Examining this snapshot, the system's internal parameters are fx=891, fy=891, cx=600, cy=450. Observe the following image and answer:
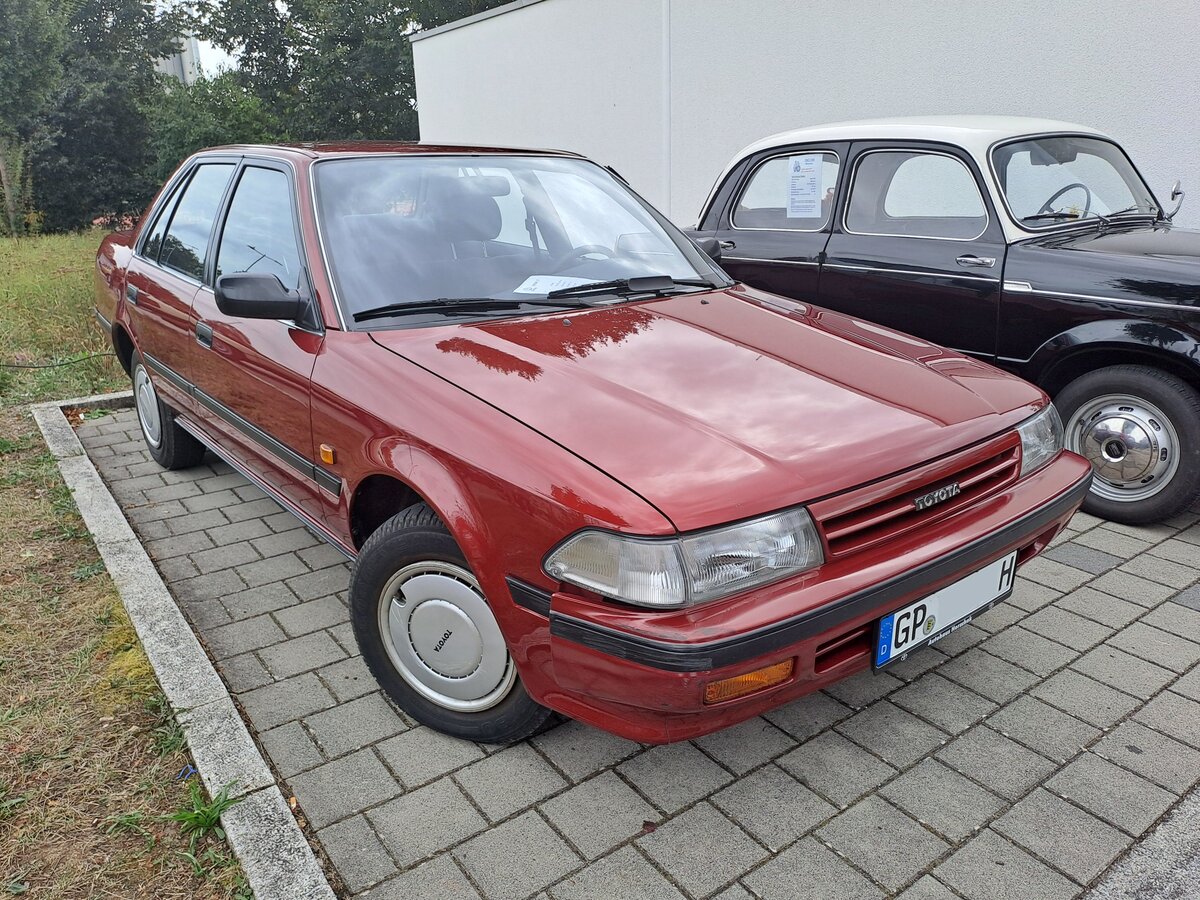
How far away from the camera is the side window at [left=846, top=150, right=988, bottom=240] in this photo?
4.53m

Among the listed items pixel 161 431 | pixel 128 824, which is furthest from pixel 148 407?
pixel 128 824

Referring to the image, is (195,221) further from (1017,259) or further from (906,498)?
(1017,259)

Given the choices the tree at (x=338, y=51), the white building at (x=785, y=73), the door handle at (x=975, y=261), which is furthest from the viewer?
the tree at (x=338, y=51)

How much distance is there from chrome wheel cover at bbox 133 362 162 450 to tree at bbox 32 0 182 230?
2337 centimetres

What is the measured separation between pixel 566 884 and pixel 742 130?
9026 millimetres

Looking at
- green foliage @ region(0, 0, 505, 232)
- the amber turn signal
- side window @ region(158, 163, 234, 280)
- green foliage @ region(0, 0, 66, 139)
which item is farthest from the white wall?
green foliage @ region(0, 0, 505, 232)

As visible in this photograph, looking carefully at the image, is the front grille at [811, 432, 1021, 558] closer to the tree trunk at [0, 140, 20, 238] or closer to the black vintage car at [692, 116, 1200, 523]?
the black vintage car at [692, 116, 1200, 523]

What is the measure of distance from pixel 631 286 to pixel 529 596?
4.81 feet

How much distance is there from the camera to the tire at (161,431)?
15.5ft

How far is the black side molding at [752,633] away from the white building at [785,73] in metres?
5.46

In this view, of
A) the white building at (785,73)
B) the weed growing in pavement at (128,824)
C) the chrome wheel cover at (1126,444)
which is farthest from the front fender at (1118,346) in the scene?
the weed growing in pavement at (128,824)

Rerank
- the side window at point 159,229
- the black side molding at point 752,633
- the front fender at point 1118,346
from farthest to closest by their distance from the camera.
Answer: the side window at point 159,229, the front fender at point 1118,346, the black side molding at point 752,633

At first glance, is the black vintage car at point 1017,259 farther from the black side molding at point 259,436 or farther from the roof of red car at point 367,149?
the black side molding at point 259,436

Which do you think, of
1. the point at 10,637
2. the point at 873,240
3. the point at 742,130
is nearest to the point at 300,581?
the point at 10,637
